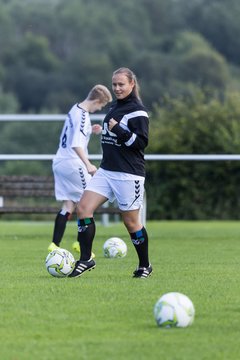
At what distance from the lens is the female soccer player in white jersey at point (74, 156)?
15.7 metres

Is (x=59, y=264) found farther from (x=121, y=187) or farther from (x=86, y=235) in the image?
(x=121, y=187)

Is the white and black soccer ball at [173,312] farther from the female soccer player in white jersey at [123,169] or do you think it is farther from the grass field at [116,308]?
the female soccer player in white jersey at [123,169]

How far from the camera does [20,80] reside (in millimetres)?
109625

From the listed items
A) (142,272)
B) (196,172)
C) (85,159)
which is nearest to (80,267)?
(142,272)

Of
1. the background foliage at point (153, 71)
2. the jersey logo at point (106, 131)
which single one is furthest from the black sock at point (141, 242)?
the background foliage at point (153, 71)

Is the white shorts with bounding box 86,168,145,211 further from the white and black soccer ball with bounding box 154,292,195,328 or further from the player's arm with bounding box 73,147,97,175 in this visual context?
the white and black soccer ball with bounding box 154,292,195,328

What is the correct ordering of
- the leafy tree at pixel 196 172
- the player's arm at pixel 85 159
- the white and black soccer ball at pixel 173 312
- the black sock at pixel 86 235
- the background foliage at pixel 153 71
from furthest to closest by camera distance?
the background foliage at pixel 153 71 < the leafy tree at pixel 196 172 < the player's arm at pixel 85 159 < the black sock at pixel 86 235 < the white and black soccer ball at pixel 173 312

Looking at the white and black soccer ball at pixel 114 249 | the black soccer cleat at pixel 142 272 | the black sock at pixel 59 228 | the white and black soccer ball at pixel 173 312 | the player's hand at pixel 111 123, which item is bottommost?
the white and black soccer ball at pixel 114 249

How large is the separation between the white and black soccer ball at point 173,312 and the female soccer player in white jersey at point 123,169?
10.9ft

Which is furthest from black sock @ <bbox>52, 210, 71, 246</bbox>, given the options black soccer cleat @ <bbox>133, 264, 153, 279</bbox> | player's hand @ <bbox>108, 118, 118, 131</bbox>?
player's hand @ <bbox>108, 118, 118, 131</bbox>

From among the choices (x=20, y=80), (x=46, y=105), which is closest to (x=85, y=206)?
(x=46, y=105)

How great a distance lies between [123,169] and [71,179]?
149 inches

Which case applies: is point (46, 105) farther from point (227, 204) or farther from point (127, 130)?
point (127, 130)

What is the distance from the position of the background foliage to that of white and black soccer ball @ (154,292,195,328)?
1833 centimetres
